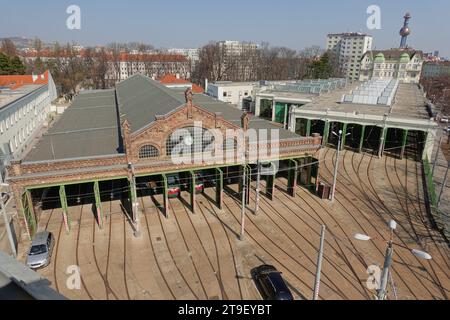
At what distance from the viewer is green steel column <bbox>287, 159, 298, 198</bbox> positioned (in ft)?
91.4

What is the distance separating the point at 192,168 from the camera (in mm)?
25453

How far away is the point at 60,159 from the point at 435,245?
2780cm

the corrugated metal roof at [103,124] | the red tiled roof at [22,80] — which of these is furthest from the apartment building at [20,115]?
the corrugated metal roof at [103,124]

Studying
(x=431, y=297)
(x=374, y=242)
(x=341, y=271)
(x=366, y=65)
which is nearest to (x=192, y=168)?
(x=341, y=271)

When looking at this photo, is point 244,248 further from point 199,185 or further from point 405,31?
point 405,31

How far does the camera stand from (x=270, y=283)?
1705 centimetres

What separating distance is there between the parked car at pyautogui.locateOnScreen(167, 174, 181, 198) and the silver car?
10343mm

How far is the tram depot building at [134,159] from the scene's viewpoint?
2206cm

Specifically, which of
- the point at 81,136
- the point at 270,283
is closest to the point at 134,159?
the point at 81,136

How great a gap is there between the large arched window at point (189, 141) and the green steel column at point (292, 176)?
7644 millimetres

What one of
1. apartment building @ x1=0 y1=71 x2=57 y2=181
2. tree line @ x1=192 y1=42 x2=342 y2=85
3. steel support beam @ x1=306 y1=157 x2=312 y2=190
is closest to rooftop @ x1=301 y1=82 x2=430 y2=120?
steel support beam @ x1=306 y1=157 x2=312 y2=190

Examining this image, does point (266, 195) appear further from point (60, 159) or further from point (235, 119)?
point (60, 159)

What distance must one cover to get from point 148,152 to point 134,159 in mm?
1283
